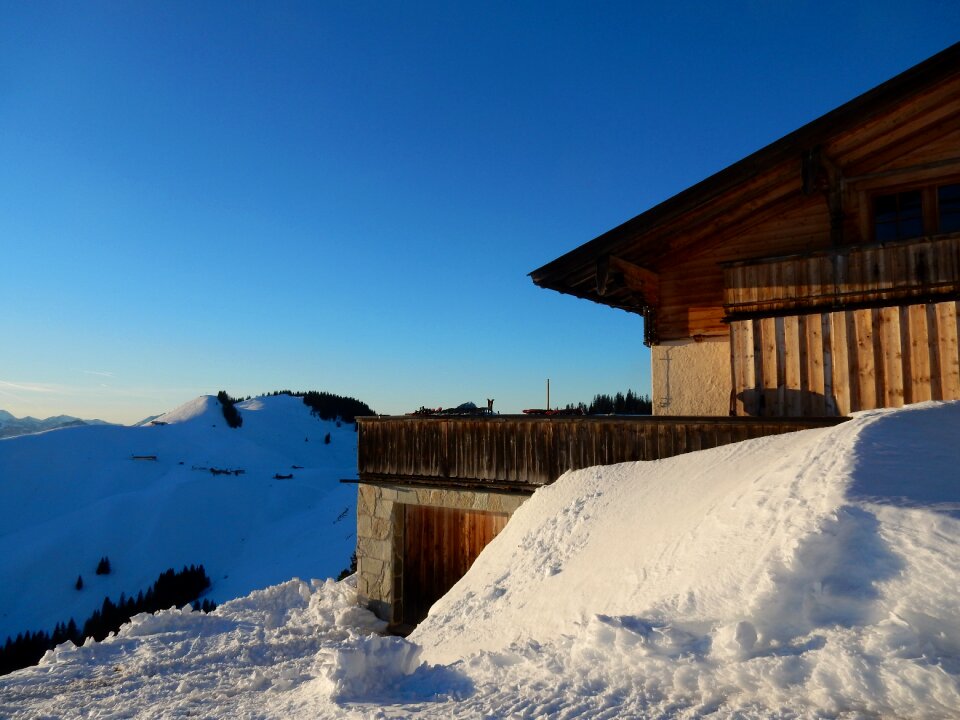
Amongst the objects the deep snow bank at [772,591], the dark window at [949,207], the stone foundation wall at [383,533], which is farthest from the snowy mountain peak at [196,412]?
the dark window at [949,207]

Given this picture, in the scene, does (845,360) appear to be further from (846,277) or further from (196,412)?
(196,412)

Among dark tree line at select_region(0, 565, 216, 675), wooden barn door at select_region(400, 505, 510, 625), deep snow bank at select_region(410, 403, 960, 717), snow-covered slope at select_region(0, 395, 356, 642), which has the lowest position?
dark tree line at select_region(0, 565, 216, 675)

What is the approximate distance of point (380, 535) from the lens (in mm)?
11688

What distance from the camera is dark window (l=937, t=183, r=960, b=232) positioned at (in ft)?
30.6

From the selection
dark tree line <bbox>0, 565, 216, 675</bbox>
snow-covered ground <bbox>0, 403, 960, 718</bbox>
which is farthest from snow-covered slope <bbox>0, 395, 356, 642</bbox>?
snow-covered ground <bbox>0, 403, 960, 718</bbox>

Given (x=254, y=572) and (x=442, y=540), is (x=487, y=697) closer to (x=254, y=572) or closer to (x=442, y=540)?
(x=442, y=540)

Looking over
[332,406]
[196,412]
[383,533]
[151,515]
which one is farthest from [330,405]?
[383,533]

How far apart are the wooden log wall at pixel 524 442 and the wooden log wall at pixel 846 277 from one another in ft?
7.83

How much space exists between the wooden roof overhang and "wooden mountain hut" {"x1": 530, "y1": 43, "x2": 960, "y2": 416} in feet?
0.07

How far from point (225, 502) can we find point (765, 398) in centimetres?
3595

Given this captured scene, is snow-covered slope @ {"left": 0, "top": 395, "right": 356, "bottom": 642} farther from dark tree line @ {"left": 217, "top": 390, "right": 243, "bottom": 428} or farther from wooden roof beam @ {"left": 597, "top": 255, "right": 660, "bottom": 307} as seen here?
wooden roof beam @ {"left": 597, "top": 255, "right": 660, "bottom": 307}

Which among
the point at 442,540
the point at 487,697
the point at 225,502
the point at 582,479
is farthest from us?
the point at 225,502

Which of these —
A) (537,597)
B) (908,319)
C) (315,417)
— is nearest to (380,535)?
(537,597)

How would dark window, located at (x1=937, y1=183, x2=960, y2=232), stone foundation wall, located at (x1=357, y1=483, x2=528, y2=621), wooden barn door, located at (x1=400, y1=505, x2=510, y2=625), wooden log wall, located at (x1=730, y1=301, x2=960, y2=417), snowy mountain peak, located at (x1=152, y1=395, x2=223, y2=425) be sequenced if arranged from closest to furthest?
wooden log wall, located at (x1=730, y1=301, x2=960, y2=417), dark window, located at (x1=937, y1=183, x2=960, y2=232), wooden barn door, located at (x1=400, y1=505, x2=510, y2=625), stone foundation wall, located at (x1=357, y1=483, x2=528, y2=621), snowy mountain peak, located at (x1=152, y1=395, x2=223, y2=425)
